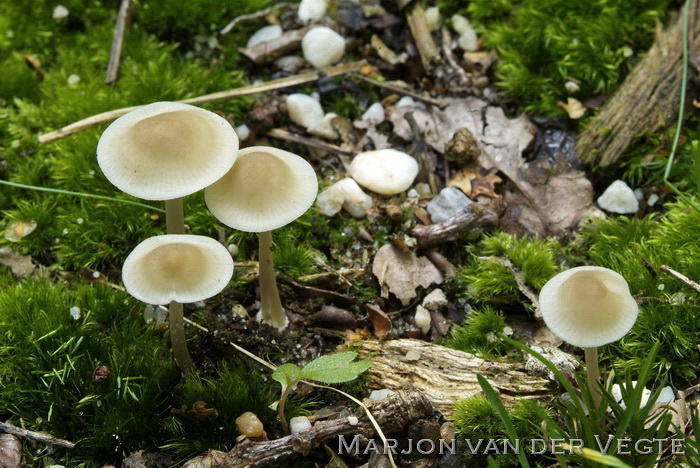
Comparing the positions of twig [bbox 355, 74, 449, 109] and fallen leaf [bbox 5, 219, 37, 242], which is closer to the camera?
fallen leaf [bbox 5, 219, 37, 242]

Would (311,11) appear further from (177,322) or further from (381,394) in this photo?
(381,394)

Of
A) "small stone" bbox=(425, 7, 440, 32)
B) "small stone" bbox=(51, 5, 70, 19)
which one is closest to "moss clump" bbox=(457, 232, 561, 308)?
"small stone" bbox=(425, 7, 440, 32)

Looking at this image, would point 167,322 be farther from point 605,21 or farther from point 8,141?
point 605,21

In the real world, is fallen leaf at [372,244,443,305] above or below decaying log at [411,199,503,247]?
below

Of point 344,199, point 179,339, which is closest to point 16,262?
point 179,339

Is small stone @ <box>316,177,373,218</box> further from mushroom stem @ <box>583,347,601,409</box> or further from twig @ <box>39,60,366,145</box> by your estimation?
mushroom stem @ <box>583,347,601,409</box>
